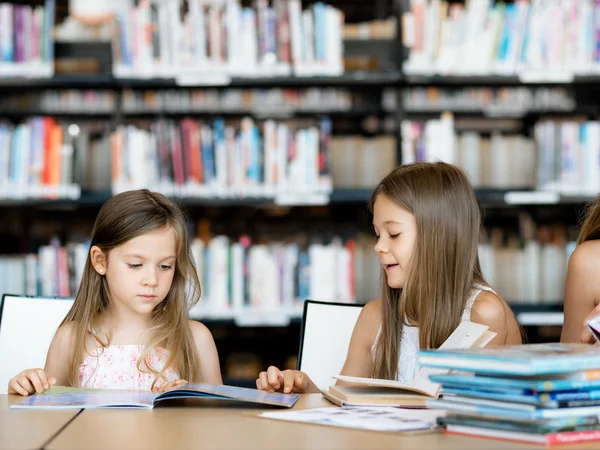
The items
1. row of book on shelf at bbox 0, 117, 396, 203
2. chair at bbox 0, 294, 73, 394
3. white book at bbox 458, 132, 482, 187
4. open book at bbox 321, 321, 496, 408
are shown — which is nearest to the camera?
open book at bbox 321, 321, 496, 408

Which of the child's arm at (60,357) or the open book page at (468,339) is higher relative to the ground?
the open book page at (468,339)

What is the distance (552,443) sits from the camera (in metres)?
1.00

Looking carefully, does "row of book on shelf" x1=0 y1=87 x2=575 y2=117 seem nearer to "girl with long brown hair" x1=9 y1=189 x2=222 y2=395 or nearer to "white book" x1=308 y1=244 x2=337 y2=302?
"white book" x1=308 y1=244 x2=337 y2=302

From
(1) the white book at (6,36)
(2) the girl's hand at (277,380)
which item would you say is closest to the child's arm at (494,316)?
(2) the girl's hand at (277,380)

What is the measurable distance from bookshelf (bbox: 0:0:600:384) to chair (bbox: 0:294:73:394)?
1151 mm

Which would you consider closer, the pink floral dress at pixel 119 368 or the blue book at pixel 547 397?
the blue book at pixel 547 397

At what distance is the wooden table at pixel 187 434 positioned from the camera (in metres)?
1.02

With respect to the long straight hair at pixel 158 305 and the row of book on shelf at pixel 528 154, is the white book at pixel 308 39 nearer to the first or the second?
the row of book on shelf at pixel 528 154

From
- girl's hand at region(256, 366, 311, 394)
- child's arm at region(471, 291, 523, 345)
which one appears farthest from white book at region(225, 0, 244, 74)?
girl's hand at region(256, 366, 311, 394)

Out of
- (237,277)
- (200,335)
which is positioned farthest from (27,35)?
(200,335)

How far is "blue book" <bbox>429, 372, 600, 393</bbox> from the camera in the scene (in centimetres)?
101

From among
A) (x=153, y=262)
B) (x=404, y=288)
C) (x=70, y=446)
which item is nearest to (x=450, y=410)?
(x=70, y=446)

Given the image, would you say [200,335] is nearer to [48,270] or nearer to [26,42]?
[48,270]

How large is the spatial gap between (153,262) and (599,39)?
89.6 inches
